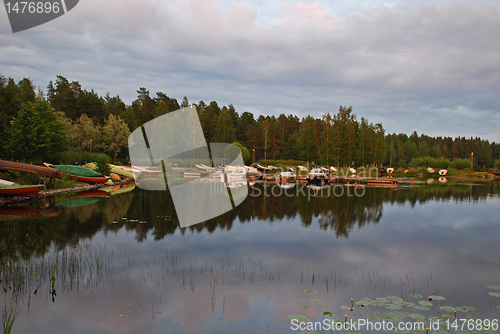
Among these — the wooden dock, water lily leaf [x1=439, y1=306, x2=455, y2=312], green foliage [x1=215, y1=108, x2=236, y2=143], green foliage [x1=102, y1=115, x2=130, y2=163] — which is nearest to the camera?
water lily leaf [x1=439, y1=306, x2=455, y2=312]

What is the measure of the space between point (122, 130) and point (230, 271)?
59307 mm

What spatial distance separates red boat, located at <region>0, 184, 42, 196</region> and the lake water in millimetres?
4222

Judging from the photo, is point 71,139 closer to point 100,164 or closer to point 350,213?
point 100,164

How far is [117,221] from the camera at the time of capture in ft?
57.3

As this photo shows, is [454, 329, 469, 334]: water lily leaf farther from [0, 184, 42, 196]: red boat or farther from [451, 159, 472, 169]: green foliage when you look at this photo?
[451, 159, 472, 169]: green foliage

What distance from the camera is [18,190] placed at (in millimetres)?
22203

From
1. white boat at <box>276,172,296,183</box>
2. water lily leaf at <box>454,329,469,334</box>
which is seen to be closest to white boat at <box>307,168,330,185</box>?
white boat at <box>276,172,296,183</box>

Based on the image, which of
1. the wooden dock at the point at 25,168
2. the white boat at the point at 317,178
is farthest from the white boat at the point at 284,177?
the wooden dock at the point at 25,168

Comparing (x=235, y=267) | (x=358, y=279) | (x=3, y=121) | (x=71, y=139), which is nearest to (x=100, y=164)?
(x=3, y=121)

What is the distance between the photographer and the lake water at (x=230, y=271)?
733 cm

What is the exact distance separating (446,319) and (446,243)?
30.1 ft

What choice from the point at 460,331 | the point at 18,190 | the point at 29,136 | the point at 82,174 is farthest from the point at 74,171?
the point at 460,331

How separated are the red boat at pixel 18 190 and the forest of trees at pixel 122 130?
1525 cm

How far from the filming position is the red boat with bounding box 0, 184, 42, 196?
2164cm
